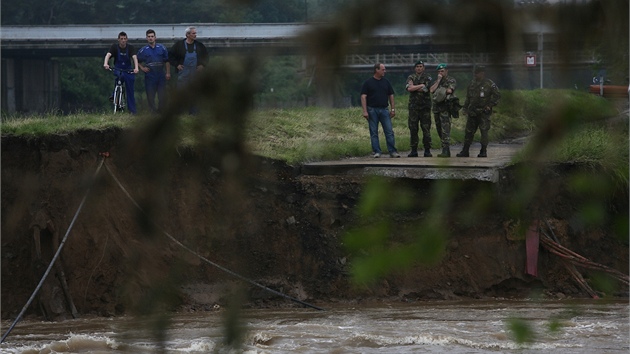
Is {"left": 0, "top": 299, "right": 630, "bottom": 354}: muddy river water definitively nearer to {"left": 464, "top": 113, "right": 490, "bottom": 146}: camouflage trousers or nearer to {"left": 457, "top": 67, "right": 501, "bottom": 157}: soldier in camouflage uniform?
{"left": 464, "top": 113, "right": 490, "bottom": 146}: camouflage trousers

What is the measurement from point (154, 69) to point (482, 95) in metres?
1.21

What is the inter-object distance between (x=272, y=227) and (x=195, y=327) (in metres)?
3.08

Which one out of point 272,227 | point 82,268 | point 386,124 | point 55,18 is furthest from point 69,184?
point 55,18

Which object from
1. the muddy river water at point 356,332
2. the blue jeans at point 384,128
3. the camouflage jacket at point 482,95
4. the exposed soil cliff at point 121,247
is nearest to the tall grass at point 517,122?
the camouflage jacket at point 482,95

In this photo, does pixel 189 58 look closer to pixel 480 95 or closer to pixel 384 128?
pixel 480 95

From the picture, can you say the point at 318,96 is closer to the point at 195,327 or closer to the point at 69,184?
the point at 195,327

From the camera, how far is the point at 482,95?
2.20m

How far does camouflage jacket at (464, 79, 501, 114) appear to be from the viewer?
2104 mm

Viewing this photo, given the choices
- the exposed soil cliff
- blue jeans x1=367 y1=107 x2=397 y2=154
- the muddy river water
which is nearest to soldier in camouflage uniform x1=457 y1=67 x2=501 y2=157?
the muddy river water

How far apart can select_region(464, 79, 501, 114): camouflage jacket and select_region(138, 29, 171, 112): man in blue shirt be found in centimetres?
62

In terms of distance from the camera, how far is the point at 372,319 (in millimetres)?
14172

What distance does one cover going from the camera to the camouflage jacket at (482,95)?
2104mm

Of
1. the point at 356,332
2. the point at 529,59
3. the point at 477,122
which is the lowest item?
the point at 356,332

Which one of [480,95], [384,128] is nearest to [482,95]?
[480,95]
